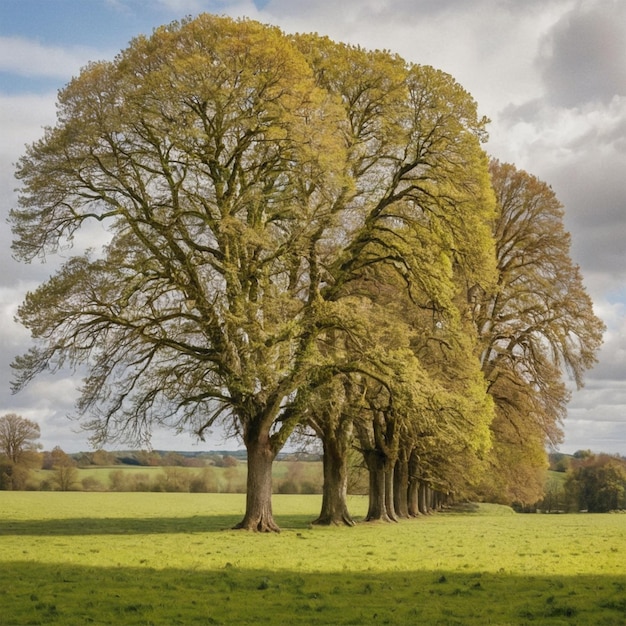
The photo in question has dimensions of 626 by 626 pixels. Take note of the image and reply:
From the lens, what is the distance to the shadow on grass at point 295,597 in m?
12.5

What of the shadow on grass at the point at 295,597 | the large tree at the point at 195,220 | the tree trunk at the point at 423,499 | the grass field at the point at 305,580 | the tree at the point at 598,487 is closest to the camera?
the shadow on grass at the point at 295,597

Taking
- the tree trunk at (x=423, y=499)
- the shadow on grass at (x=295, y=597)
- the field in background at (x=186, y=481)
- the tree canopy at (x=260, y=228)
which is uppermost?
the tree canopy at (x=260, y=228)

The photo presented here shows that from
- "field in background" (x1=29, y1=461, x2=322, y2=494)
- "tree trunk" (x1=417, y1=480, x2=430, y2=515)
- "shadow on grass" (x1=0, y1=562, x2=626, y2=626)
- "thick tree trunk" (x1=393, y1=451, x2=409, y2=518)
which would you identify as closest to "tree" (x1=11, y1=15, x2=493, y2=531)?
"shadow on grass" (x1=0, y1=562, x2=626, y2=626)

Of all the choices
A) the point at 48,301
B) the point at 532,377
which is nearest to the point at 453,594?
the point at 48,301

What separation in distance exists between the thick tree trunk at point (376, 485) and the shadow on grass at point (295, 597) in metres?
20.8

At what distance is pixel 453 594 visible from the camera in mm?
14961

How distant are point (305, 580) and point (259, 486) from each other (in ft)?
42.2

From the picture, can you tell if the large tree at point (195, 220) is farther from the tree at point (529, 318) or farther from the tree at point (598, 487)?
the tree at point (598, 487)

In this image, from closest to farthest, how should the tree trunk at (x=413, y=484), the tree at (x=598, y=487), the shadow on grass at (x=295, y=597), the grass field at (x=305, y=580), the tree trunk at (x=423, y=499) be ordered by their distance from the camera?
the shadow on grass at (x=295, y=597)
the grass field at (x=305, y=580)
the tree trunk at (x=413, y=484)
the tree trunk at (x=423, y=499)
the tree at (x=598, y=487)

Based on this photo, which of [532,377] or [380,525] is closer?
[380,525]

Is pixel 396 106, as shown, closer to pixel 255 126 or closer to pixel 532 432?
pixel 255 126

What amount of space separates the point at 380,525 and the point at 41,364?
16.9m

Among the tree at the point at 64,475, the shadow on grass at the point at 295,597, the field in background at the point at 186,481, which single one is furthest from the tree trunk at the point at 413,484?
the tree at the point at 64,475

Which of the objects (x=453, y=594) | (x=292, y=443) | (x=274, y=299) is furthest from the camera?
(x=292, y=443)
